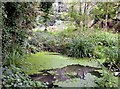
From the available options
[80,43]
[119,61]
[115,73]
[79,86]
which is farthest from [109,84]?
[80,43]

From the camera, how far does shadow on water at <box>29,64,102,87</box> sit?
3.96 m

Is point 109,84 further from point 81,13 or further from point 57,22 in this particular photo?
point 57,22

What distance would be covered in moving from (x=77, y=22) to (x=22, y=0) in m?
3.63


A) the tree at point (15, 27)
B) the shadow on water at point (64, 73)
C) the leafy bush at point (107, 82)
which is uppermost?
the tree at point (15, 27)

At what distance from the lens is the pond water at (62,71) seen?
3.81m

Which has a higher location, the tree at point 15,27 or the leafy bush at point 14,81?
the tree at point 15,27

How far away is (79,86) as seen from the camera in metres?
3.56

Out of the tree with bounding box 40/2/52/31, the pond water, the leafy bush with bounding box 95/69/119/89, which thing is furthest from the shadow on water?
the tree with bounding box 40/2/52/31

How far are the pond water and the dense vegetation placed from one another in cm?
18

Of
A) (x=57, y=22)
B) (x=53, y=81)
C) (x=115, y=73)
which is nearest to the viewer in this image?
(x=53, y=81)

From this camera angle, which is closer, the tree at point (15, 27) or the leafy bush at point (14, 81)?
the leafy bush at point (14, 81)

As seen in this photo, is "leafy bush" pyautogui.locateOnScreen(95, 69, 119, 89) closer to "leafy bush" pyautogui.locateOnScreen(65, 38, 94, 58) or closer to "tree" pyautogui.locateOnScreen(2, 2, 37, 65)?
"tree" pyautogui.locateOnScreen(2, 2, 37, 65)

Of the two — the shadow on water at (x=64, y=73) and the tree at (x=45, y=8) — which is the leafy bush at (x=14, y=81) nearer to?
the shadow on water at (x=64, y=73)

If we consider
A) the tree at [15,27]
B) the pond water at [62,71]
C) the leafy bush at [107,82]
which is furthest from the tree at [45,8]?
the leafy bush at [107,82]
